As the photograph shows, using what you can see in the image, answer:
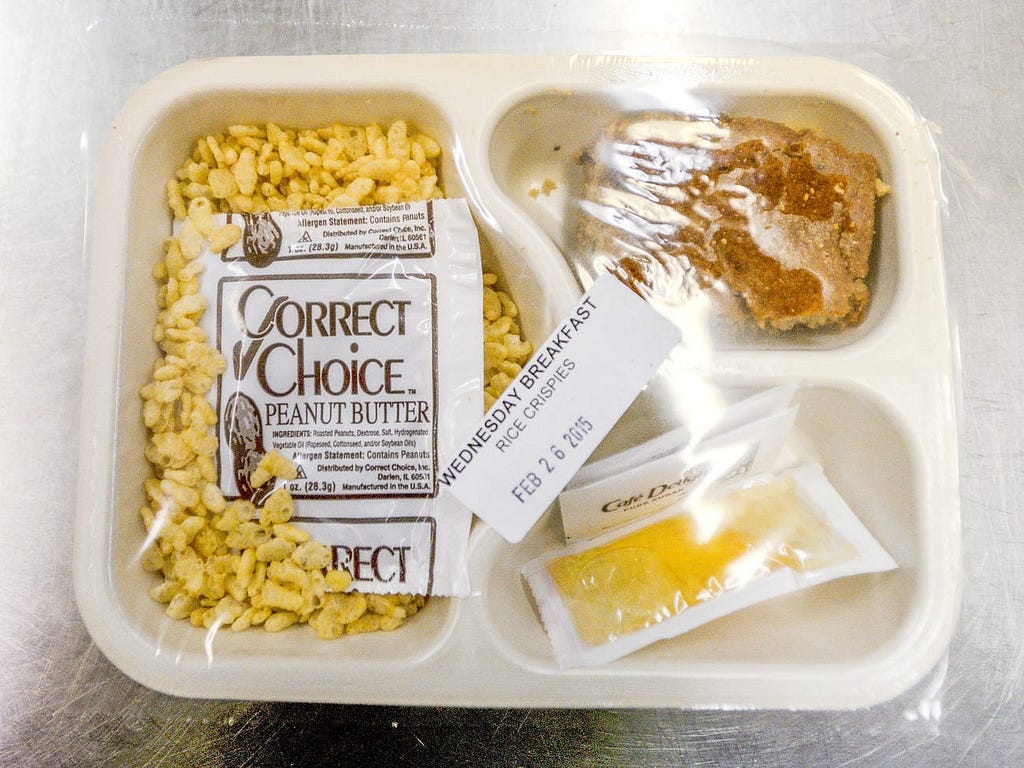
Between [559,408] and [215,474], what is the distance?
0.36 metres

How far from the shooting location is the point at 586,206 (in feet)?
2.71

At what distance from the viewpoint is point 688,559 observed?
2.49 ft

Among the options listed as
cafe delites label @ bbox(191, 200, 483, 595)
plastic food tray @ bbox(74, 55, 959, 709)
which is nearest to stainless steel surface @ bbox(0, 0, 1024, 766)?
plastic food tray @ bbox(74, 55, 959, 709)

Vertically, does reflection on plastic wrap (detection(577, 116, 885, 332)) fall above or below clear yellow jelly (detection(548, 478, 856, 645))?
above

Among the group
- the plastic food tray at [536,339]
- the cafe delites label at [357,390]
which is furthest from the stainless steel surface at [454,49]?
the cafe delites label at [357,390]

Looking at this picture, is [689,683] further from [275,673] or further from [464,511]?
[275,673]

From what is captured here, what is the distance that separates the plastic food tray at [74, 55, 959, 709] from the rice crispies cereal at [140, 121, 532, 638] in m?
0.02

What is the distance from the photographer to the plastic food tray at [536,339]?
71 centimetres

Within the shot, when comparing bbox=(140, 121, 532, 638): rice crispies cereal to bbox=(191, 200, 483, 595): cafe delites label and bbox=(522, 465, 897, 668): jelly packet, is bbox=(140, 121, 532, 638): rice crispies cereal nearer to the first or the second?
bbox=(191, 200, 483, 595): cafe delites label

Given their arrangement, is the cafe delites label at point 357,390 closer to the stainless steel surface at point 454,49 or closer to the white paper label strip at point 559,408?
the white paper label strip at point 559,408

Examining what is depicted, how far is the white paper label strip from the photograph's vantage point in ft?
2.35

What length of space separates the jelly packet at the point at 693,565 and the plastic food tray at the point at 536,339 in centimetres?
3

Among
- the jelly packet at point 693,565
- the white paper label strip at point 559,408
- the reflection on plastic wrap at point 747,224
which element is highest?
the reflection on plastic wrap at point 747,224

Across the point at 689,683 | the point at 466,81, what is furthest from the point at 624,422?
the point at 466,81
